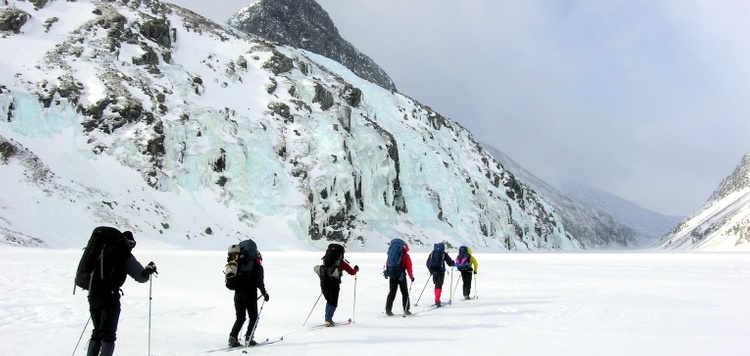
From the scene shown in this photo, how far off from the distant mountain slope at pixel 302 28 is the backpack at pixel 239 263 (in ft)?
398

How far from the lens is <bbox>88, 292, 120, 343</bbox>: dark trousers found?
6.98 metres

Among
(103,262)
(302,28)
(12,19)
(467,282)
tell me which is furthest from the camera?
(302,28)

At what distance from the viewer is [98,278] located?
22.8ft

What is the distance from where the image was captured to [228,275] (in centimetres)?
956

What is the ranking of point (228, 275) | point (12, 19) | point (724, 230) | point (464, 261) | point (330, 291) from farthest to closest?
1. point (724, 230)
2. point (12, 19)
3. point (464, 261)
4. point (330, 291)
5. point (228, 275)

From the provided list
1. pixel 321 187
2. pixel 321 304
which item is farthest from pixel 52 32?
pixel 321 304

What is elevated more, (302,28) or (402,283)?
(302,28)

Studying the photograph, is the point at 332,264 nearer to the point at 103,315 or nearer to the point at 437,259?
the point at 437,259

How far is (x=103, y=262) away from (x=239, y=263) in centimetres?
286

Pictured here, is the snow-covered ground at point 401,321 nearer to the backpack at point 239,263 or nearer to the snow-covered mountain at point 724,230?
the backpack at point 239,263

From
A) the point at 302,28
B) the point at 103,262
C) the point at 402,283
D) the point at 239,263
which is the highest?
the point at 302,28

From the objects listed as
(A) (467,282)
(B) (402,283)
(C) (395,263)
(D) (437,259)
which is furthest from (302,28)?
(B) (402,283)

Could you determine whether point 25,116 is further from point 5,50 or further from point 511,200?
point 511,200

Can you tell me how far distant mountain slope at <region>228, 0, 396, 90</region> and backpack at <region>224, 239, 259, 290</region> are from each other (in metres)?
121
